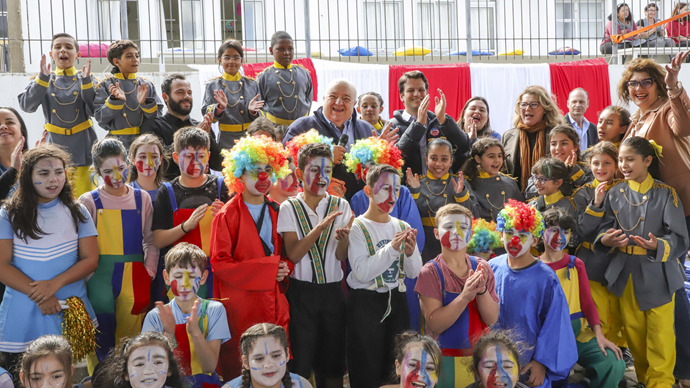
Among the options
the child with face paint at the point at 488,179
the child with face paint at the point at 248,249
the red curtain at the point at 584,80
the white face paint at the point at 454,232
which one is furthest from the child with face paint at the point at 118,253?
the red curtain at the point at 584,80

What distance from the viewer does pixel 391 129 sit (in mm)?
5574

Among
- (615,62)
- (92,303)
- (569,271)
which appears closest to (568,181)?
(569,271)

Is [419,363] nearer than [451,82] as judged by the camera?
Yes

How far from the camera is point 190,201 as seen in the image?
429cm

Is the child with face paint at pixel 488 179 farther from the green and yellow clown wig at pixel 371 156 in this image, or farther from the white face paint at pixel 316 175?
the white face paint at pixel 316 175

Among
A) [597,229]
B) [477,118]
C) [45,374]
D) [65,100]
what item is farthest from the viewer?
[65,100]

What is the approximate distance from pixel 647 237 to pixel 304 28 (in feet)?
25.8

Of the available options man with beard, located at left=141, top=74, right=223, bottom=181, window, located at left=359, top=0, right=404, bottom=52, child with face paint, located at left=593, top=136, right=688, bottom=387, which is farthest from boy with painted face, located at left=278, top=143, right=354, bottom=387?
window, located at left=359, top=0, right=404, bottom=52

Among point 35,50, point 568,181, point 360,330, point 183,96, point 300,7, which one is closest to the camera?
point 360,330

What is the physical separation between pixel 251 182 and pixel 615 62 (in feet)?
27.4

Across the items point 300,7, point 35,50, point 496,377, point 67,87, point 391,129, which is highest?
point 300,7

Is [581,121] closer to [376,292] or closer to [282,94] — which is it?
[282,94]

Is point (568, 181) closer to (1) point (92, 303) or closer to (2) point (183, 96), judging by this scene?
(2) point (183, 96)

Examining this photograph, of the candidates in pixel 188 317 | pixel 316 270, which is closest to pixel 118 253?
pixel 188 317
